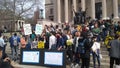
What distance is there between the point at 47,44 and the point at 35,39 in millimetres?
2255

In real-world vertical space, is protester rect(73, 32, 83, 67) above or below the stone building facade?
below

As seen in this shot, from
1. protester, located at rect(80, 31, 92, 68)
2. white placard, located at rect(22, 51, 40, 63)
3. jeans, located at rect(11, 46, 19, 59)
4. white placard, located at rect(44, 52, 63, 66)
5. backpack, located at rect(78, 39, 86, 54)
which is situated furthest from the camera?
jeans, located at rect(11, 46, 19, 59)

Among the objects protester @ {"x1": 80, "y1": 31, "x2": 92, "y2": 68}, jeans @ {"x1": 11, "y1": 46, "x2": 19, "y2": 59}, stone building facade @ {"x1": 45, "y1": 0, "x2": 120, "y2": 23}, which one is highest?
stone building facade @ {"x1": 45, "y1": 0, "x2": 120, "y2": 23}

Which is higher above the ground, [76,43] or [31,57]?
[76,43]

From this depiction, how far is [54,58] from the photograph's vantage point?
54.4 feet

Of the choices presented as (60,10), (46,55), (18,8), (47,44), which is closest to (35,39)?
(47,44)

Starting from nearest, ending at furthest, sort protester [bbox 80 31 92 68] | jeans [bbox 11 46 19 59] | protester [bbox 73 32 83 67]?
protester [bbox 80 31 92 68], protester [bbox 73 32 83 67], jeans [bbox 11 46 19 59]

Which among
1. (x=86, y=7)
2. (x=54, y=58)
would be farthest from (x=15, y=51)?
(x=86, y=7)

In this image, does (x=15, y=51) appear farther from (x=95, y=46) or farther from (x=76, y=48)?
(x=95, y=46)

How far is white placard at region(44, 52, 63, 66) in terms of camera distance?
53.9 feet

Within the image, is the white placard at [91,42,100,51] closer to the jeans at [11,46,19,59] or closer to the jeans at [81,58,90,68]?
the jeans at [81,58,90,68]

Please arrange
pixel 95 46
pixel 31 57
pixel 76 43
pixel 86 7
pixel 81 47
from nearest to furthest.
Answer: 1. pixel 81 47
2. pixel 76 43
3. pixel 95 46
4. pixel 31 57
5. pixel 86 7

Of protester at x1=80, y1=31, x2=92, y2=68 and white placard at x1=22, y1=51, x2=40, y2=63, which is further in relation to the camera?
white placard at x1=22, y1=51, x2=40, y2=63

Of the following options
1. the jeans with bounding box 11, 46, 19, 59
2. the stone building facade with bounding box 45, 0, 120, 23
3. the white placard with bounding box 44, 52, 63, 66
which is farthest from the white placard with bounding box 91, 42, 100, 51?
the stone building facade with bounding box 45, 0, 120, 23
